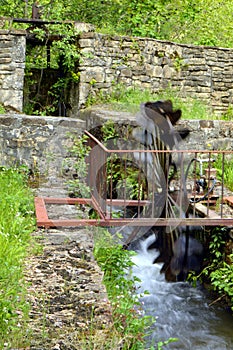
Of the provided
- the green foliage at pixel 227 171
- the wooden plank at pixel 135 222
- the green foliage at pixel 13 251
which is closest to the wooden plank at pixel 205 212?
the wooden plank at pixel 135 222

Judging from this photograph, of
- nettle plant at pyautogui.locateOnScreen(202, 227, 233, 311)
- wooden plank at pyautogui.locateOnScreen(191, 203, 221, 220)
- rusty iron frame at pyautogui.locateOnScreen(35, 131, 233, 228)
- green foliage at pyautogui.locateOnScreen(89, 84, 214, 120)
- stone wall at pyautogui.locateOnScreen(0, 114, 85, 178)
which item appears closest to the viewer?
rusty iron frame at pyautogui.locateOnScreen(35, 131, 233, 228)

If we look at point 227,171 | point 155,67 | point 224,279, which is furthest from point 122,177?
point 155,67

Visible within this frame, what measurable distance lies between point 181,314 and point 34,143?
2980mm

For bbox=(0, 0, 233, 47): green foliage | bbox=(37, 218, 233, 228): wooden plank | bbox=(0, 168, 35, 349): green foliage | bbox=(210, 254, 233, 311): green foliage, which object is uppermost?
bbox=(0, 0, 233, 47): green foliage

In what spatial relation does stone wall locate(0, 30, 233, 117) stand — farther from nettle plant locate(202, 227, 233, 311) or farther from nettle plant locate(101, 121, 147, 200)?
nettle plant locate(202, 227, 233, 311)

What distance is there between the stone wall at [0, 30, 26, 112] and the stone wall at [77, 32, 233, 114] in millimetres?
1045

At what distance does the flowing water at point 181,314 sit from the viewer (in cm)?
539

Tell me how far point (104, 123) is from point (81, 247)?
12.2ft

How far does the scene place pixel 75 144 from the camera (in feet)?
25.4

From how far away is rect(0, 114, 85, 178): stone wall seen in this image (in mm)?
7555

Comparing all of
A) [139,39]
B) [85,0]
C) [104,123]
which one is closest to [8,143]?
[104,123]

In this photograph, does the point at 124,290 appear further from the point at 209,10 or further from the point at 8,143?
the point at 209,10

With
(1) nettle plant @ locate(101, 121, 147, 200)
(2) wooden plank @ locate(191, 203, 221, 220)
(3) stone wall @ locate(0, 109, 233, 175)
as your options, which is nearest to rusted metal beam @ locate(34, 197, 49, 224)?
(3) stone wall @ locate(0, 109, 233, 175)

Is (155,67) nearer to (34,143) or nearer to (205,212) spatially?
(34,143)
